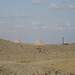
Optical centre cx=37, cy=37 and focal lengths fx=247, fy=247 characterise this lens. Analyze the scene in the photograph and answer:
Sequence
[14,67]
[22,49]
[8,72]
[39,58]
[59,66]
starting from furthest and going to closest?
[22,49]
[39,58]
[59,66]
[14,67]
[8,72]

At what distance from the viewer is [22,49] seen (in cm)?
3030

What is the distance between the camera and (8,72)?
35.7 feet

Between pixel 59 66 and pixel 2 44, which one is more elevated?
pixel 2 44

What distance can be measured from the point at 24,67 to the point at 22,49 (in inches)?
719

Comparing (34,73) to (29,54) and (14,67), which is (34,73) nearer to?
(14,67)

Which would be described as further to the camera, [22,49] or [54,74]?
[22,49]

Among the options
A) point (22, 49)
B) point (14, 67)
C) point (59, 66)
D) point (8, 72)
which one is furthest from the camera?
point (22, 49)

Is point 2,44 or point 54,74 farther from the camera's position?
point 2,44

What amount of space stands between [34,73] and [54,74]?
3.21ft

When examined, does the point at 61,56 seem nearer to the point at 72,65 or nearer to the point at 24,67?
the point at 72,65

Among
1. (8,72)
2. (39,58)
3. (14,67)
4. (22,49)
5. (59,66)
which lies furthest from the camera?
(22,49)

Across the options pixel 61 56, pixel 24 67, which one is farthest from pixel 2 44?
pixel 24 67

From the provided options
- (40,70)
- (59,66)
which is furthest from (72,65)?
(40,70)

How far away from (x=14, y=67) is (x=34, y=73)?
101cm
